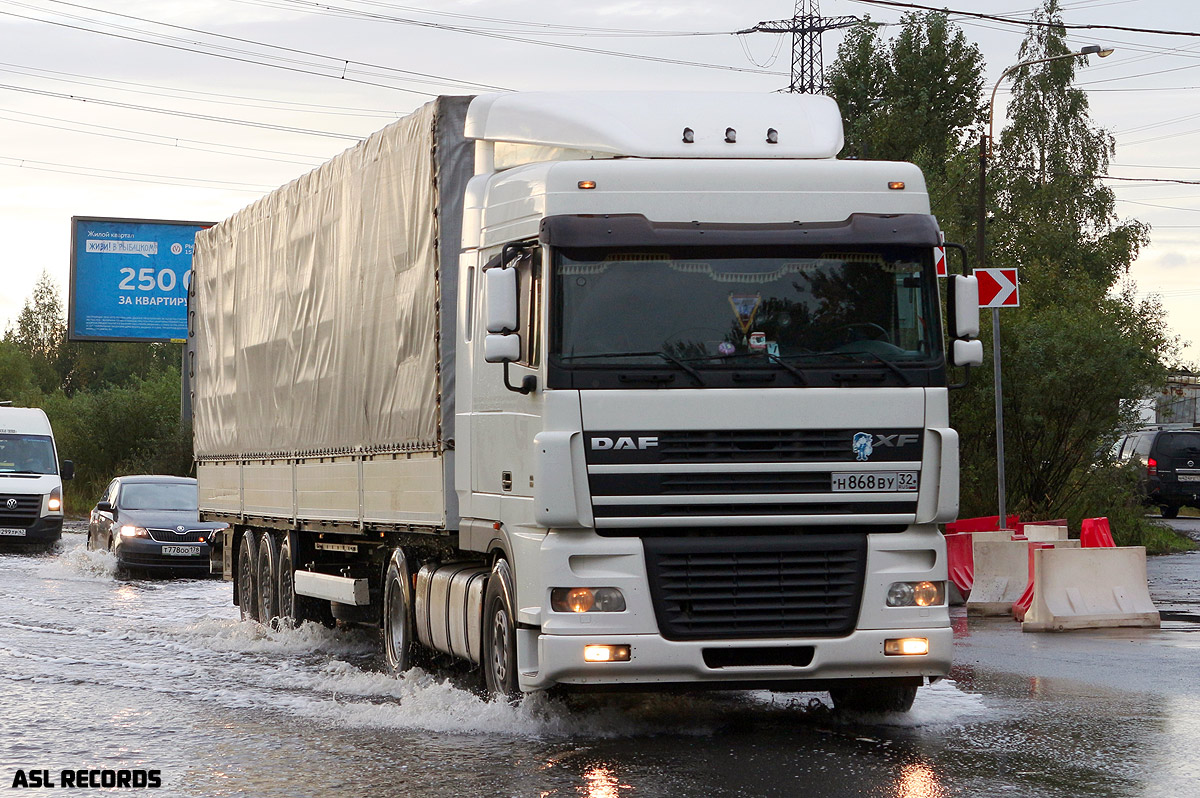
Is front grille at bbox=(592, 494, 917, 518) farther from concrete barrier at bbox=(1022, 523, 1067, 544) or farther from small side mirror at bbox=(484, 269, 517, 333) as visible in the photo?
concrete barrier at bbox=(1022, 523, 1067, 544)

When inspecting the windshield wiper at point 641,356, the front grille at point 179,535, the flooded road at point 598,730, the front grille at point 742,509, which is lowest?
the flooded road at point 598,730

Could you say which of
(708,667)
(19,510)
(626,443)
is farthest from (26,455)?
(708,667)

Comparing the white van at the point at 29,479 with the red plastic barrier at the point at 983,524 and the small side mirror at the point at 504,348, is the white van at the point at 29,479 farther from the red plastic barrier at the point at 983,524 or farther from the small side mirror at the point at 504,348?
the small side mirror at the point at 504,348

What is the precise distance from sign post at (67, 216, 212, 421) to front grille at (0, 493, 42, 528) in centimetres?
1430

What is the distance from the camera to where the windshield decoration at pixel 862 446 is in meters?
9.25

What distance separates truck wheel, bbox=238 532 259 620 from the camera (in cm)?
1719

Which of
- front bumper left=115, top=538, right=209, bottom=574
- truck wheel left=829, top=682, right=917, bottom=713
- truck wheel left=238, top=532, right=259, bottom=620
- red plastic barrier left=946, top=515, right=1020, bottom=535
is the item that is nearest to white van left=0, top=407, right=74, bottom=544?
front bumper left=115, top=538, right=209, bottom=574

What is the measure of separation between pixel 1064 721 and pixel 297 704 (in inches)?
190

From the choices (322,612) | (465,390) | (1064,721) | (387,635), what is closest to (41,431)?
(322,612)

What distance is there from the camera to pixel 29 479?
3316 centimetres

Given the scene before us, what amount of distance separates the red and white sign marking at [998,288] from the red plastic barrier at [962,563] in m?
2.54

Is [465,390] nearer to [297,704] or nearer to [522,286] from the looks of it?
[522,286]

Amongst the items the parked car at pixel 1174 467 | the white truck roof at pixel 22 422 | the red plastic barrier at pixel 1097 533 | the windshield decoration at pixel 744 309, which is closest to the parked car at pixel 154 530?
the white truck roof at pixel 22 422

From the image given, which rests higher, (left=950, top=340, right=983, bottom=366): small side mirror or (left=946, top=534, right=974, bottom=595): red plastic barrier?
(left=950, top=340, right=983, bottom=366): small side mirror
